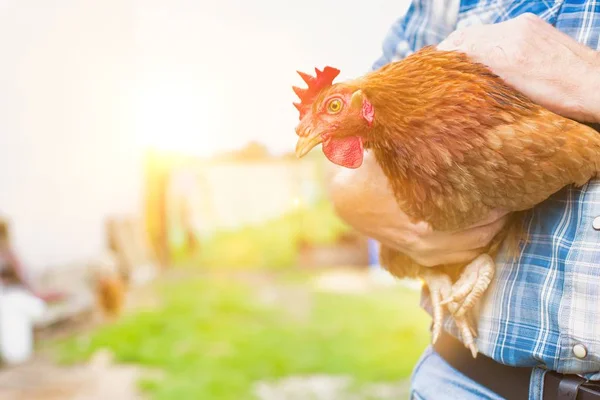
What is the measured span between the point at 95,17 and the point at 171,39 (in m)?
0.91

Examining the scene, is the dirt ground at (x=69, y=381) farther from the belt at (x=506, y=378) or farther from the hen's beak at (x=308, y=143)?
the hen's beak at (x=308, y=143)

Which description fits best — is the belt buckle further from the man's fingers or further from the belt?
the man's fingers

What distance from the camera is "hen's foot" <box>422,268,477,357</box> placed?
2.12ft

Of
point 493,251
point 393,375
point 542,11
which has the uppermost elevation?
point 542,11

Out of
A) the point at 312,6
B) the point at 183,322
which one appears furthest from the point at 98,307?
the point at 312,6

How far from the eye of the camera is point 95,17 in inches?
181

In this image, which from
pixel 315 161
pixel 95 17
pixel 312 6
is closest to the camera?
pixel 312 6

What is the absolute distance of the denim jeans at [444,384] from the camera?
639 mm

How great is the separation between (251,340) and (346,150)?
3.32 meters

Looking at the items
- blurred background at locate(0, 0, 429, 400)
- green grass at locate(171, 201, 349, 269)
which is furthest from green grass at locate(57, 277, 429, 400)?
green grass at locate(171, 201, 349, 269)

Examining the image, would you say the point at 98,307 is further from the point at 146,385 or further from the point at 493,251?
the point at 493,251

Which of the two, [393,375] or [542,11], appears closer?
[542,11]

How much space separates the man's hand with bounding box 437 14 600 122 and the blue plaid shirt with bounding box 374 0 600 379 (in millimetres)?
67

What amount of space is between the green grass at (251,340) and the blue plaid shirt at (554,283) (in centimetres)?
268
